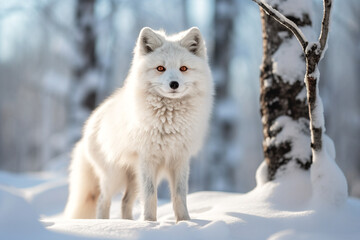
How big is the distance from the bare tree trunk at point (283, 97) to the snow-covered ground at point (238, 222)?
195mm

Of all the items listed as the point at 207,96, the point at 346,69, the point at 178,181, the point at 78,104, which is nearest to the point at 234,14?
the point at 78,104

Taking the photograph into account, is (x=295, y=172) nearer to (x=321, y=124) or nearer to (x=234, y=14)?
(x=321, y=124)

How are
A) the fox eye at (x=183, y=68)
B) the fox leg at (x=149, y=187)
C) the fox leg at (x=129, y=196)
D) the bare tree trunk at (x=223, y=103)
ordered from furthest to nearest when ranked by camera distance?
1. the bare tree trunk at (x=223, y=103)
2. the fox leg at (x=129, y=196)
3. the fox eye at (x=183, y=68)
4. the fox leg at (x=149, y=187)

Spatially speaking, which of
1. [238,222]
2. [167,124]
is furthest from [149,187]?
[238,222]

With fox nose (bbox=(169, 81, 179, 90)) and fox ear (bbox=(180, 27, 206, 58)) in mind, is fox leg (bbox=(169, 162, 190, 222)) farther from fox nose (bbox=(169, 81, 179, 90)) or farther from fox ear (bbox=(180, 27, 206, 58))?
fox ear (bbox=(180, 27, 206, 58))

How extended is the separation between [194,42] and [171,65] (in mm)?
416

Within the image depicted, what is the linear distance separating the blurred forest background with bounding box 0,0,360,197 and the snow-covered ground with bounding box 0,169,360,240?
3.77 m

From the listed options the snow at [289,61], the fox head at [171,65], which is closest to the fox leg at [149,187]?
the fox head at [171,65]

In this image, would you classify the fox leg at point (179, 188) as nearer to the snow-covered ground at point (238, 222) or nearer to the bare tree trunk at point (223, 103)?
the snow-covered ground at point (238, 222)

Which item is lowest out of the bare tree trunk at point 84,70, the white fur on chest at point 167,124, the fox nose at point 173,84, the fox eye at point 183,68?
the white fur on chest at point 167,124

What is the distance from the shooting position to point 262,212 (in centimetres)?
276

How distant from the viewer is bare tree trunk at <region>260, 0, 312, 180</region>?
10.8 feet

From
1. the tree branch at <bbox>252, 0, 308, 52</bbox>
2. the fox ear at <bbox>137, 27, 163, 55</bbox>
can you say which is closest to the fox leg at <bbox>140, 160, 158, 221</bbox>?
the fox ear at <bbox>137, 27, 163, 55</bbox>

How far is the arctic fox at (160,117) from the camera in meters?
3.08
